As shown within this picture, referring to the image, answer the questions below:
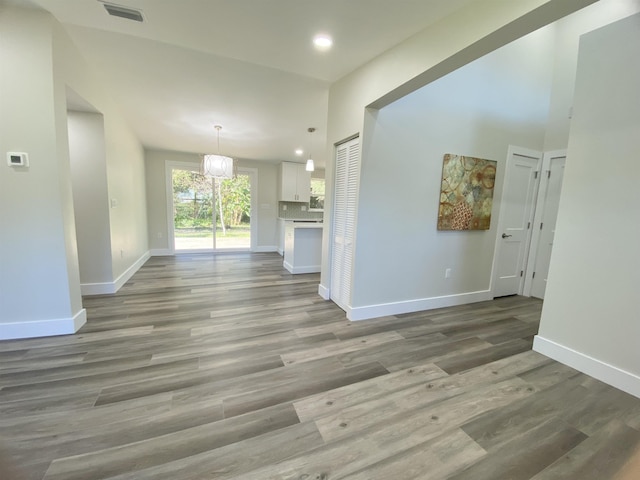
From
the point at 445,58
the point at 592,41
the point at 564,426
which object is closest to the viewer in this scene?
the point at 564,426

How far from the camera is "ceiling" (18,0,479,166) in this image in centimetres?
182

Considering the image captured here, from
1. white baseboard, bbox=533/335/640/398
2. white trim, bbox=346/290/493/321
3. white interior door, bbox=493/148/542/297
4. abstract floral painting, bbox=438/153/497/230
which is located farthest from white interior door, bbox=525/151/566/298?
white baseboard, bbox=533/335/640/398

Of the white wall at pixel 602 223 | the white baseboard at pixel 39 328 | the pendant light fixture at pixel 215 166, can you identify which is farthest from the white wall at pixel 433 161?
the white baseboard at pixel 39 328

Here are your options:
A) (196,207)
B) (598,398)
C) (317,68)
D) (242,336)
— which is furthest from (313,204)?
(598,398)

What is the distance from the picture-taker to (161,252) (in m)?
6.14

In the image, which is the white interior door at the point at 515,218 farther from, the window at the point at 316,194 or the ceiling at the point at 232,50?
the window at the point at 316,194

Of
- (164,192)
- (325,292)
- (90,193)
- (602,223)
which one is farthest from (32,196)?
(602,223)

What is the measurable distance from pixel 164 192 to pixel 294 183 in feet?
10.1

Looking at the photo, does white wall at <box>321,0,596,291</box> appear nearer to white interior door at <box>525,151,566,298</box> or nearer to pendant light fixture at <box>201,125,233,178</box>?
pendant light fixture at <box>201,125,233,178</box>

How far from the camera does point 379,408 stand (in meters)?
1.62

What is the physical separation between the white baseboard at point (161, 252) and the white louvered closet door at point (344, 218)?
187 inches

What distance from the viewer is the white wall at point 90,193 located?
308cm

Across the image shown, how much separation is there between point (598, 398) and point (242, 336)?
2.78 m

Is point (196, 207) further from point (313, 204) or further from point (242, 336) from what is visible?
point (242, 336)
